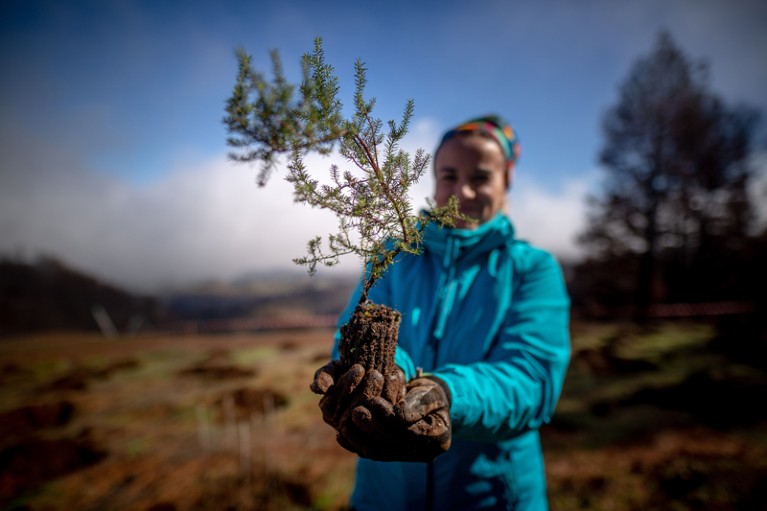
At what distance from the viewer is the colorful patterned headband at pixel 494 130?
2111mm

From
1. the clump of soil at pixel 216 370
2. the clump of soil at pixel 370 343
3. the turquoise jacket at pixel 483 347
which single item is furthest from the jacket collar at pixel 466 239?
the clump of soil at pixel 216 370

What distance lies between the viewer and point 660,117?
15.3 m

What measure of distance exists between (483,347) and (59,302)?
2999 cm

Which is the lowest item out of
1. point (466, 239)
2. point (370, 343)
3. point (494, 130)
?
Result: point (370, 343)

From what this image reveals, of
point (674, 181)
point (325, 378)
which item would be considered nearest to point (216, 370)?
point (325, 378)

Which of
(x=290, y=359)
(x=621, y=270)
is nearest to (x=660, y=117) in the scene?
(x=621, y=270)

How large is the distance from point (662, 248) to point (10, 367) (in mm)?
25134

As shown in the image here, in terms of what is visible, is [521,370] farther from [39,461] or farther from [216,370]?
[216,370]

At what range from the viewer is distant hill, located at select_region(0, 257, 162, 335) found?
1941 centimetres

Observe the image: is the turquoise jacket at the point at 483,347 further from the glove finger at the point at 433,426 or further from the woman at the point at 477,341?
the glove finger at the point at 433,426

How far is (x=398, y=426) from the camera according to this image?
115 cm

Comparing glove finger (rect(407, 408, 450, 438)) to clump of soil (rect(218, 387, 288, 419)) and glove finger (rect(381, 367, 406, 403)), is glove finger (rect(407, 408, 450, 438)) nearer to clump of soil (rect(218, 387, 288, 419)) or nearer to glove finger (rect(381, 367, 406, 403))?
glove finger (rect(381, 367, 406, 403))

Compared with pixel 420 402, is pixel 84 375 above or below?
below

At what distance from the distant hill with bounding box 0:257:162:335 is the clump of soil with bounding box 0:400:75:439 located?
1884 cm
